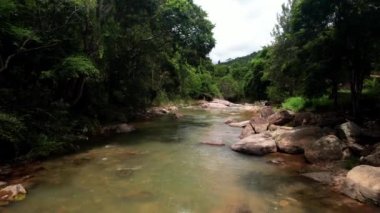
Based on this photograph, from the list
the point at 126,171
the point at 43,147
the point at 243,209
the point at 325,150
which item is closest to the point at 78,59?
the point at 43,147

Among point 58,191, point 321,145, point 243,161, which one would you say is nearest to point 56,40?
point 58,191

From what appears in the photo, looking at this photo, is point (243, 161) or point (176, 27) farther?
point (176, 27)

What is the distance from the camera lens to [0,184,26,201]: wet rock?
856cm

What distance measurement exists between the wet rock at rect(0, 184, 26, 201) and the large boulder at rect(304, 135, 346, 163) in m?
9.40

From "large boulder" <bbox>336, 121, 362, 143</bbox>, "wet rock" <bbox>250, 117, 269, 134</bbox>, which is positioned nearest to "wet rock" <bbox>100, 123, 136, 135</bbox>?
"wet rock" <bbox>250, 117, 269, 134</bbox>

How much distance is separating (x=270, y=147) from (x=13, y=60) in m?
11.1

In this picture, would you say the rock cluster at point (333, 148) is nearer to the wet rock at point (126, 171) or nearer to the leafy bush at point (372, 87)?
the leafy bush at point (372, 87)

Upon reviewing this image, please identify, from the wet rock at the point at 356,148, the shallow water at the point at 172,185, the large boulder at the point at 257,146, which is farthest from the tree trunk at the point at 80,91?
the wet rock at the point at 356,148

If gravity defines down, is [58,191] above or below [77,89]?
below

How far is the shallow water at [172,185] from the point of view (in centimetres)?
827

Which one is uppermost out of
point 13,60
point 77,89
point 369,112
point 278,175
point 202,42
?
point 202,42

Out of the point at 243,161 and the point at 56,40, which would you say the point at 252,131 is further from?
the point at 56,40

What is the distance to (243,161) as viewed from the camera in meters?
13.0

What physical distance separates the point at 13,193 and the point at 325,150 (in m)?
9.99
